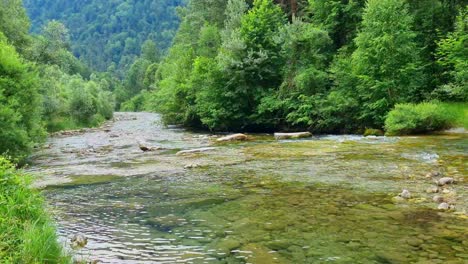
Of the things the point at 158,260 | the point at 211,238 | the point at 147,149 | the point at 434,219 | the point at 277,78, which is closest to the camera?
the point at 158,260

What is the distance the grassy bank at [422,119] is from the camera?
26641 millimetres

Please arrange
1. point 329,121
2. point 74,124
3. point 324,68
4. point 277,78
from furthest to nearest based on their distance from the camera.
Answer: point 74,124
point 277,78
point 324,68
point 329,121

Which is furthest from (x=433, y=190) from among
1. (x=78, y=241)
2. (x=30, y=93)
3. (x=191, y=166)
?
(x=30, y=93)

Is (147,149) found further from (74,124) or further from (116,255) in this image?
(74,124)

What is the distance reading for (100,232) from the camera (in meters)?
9.27

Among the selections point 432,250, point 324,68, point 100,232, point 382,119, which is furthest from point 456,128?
point 100,232

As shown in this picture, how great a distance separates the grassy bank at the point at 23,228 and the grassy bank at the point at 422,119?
23.8m

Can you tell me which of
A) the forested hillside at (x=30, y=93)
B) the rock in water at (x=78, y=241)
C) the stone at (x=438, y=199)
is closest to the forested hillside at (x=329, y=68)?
the forested hillside at (x=30, y=93)

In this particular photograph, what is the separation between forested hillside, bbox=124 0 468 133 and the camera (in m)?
30.3

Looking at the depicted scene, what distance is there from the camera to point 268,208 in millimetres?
10836

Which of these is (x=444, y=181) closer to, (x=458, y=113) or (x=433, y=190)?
(x=433, y=190)

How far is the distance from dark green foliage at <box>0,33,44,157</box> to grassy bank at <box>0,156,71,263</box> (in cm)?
1430

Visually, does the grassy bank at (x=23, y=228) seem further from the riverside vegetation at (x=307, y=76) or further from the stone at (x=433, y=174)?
the stone at (x=433, y=174)

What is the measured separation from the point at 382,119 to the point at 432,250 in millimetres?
23644
